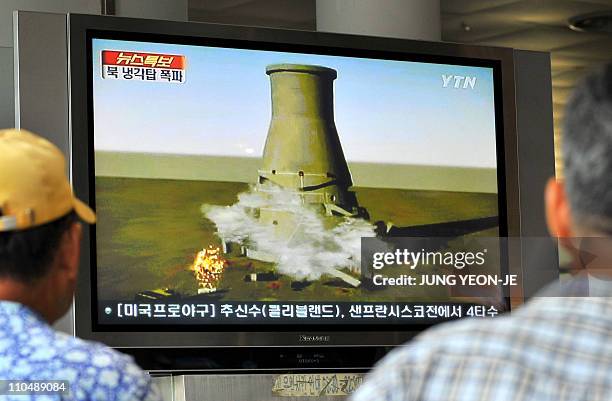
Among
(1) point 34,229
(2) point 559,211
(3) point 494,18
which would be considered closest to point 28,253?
(1) point 34,229

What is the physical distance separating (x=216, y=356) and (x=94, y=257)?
0.45 meters

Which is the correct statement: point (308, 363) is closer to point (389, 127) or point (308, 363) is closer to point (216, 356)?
point (216, 356)

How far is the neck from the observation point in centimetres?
139

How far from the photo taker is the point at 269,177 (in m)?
3.43

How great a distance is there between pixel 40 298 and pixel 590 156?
73 centimetres

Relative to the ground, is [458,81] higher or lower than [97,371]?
higher

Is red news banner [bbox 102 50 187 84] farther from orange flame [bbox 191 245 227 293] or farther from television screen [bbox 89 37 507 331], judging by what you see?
orange flame [bbox 191 245 227 293]

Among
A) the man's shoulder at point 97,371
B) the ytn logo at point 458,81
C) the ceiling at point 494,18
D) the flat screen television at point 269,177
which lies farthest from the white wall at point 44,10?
the ceiling at point 494,18

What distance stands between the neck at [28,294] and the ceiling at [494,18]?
23.1ft

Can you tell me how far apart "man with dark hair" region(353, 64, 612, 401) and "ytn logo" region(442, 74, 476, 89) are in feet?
8.99

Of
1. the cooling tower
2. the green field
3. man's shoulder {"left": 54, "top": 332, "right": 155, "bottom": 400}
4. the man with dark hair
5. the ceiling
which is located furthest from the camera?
the ceiling

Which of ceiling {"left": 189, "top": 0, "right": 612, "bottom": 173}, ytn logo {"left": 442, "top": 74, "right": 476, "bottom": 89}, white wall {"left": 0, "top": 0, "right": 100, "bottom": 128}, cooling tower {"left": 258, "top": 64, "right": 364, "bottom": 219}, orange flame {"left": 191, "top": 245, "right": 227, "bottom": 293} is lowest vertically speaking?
orange flame {"left": 191, "top": 245, "right": 227, "bottom": 293}

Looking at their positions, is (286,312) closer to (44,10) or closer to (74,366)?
(44,10)

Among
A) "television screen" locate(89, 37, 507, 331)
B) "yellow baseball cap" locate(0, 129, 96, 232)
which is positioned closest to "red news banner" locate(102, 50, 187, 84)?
"television screen" locate(89, 37, 507, 331)
